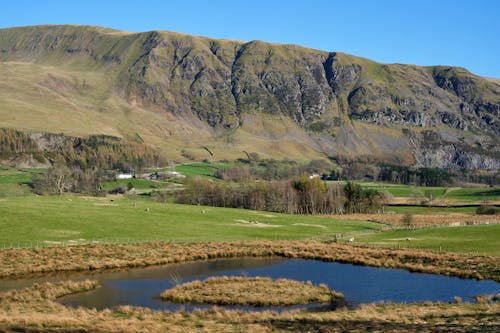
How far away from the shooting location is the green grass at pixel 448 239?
71.6m

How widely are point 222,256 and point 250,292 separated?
2323cm

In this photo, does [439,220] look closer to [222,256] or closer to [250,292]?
[222,256]

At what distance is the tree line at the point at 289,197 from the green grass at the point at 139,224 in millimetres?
44384

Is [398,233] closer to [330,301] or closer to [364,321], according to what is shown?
[330,301]

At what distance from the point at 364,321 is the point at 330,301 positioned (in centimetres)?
1000

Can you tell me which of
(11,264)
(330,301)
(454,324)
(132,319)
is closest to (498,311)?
(454,324)

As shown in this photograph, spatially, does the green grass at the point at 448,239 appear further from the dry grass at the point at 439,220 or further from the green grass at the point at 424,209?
the green grass at the point at 424,209

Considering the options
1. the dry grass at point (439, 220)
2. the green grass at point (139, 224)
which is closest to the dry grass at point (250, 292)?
the green grass at point (139, 224)

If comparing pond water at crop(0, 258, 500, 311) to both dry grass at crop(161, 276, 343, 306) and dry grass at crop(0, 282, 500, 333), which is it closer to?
dry grass at crop(161, 276, 343, 306)

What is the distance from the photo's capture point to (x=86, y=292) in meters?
46.9

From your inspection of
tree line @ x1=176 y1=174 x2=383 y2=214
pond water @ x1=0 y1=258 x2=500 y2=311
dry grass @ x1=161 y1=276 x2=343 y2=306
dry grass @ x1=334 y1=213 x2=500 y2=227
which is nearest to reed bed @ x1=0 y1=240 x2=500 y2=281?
pond water @ x1=0 y1=258 x2=500 y2=311

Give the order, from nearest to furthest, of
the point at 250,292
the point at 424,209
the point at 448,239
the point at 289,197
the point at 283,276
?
1. the point at 250,292
2. the point at 283,276
3. the point at 448,239
4. the point at 289,197
5. the point at 424,209

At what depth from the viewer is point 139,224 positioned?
294 ft

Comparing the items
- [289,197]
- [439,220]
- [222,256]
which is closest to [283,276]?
[222,256]
